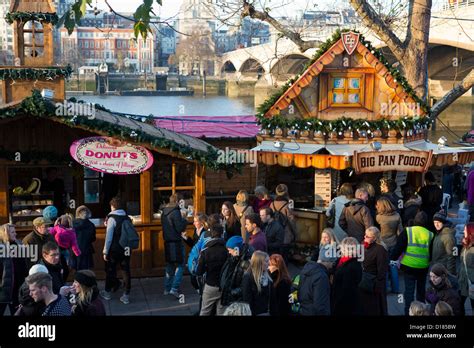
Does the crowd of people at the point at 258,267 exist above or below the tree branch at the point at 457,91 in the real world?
below

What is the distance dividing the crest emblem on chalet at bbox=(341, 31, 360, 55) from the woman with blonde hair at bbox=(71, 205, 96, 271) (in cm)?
557

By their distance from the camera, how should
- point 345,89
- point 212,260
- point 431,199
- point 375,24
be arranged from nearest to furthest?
point 212,260 < point 431,199 < point 345,89 < point 375,24

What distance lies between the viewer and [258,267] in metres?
7.18

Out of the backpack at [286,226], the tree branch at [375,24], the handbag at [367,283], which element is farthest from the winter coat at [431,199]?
the handbag at [367,283]

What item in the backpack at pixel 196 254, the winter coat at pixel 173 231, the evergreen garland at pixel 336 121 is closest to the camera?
the backpack at pixel 196 254

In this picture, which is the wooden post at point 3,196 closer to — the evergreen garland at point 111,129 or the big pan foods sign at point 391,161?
the evergreen garland at point 111,129

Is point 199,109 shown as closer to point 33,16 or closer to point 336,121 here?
point 336,121

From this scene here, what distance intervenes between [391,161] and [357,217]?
272 centimetres

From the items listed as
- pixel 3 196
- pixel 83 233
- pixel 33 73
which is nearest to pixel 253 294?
pixel 83 233

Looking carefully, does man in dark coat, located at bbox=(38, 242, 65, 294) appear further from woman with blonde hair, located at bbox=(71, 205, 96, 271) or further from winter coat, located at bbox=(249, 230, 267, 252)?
winter coat, located at bbox=(249, 230, 267, 252)

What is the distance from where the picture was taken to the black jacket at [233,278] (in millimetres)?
7449

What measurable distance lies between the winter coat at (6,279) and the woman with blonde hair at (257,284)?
236 cm

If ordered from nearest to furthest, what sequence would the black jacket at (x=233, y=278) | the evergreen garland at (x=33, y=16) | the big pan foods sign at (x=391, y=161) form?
the black jacket at (x=233, y=278) → the evergreen garland at (x=33, y=16) → the big pan foods sign at (x=391, y=161)

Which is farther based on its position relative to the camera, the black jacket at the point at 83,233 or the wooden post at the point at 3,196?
the wooden post at the point at 3,196
